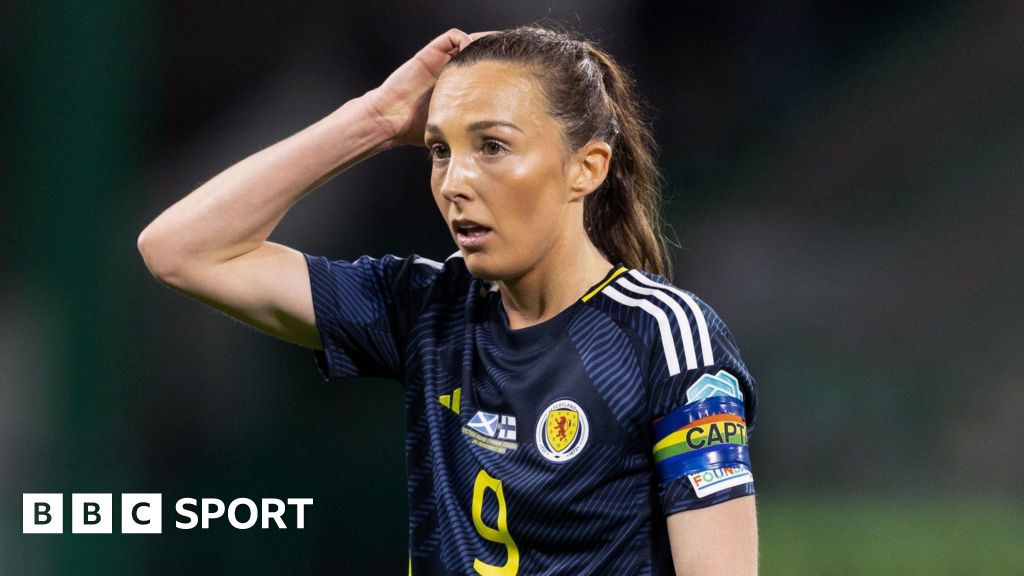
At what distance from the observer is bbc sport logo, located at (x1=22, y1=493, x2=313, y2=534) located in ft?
10.3

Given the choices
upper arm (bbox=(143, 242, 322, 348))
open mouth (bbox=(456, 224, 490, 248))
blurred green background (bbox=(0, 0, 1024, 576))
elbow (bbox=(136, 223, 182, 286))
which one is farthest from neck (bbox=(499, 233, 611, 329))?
blurred green background (bbox=(0, 0, 1024, 576))

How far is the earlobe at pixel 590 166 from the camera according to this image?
1.87m

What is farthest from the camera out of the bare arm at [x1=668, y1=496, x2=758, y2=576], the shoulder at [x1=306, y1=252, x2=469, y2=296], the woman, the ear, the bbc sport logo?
the bbc sport logo

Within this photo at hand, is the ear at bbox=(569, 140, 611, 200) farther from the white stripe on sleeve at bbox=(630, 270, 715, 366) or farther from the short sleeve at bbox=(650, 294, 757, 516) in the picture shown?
the short sleeve at bbox=(650, 294, 757, 516)

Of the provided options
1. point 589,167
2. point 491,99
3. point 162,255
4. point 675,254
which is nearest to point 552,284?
point 589,167

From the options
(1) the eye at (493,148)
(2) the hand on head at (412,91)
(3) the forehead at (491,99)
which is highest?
(2) the hand on head at (412,91)

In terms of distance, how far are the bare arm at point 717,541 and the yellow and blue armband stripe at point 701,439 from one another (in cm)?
6

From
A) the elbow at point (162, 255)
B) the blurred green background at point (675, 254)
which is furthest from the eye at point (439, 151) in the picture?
the blurred green background at point (675, 254)

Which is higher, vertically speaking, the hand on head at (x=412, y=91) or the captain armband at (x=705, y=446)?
the hand on head at (x=412, y=91)

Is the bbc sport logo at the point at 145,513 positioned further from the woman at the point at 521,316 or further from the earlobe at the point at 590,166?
the earlobe at the point at 590,166

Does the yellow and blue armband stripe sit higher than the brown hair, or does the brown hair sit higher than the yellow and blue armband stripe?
the brown hair

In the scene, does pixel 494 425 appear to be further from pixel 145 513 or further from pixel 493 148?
pixel 145 513

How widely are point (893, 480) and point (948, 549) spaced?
258mm

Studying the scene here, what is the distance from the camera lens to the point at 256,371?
3375 mm
